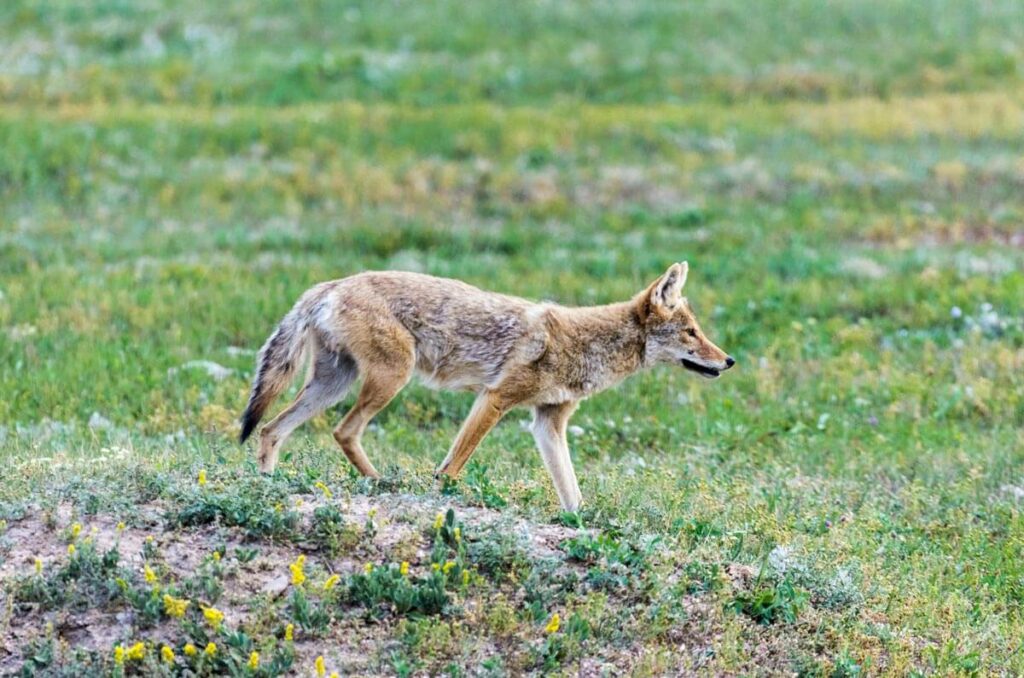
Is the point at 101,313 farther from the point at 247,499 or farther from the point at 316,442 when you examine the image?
the point at 247,499

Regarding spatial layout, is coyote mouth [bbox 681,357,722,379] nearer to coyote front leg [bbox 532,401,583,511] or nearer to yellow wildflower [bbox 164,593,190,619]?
coyote front leg [bbox 532,401,583,511]

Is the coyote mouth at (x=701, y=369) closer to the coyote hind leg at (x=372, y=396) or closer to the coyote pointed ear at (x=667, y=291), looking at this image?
the coyote pointed ear at (x=667, y=291)

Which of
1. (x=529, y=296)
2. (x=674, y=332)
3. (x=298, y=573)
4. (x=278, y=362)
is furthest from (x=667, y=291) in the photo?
(x=529, y=296)

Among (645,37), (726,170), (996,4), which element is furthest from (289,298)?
(996,4)

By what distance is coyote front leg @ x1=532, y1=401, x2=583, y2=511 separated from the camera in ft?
27.7

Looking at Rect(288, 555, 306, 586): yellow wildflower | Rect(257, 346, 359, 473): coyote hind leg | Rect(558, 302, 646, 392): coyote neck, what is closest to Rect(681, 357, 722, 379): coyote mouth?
Rect(558, 302, 646, 392): coyote neck

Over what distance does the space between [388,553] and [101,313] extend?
25.5 ft

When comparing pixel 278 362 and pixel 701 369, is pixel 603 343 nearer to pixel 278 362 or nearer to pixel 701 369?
pixel 701 369

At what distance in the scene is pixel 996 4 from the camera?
1299 inches

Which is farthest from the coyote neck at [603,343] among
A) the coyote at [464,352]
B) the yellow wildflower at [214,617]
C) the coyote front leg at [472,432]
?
the yellow wildflower at [214,617]

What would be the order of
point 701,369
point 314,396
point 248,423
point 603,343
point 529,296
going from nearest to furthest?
point 248,423 < point 314,396 < point 603,343 < point 701,369 < point 529,296

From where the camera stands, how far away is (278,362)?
8555 mm

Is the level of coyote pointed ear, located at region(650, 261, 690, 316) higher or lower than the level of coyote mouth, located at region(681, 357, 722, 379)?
higher

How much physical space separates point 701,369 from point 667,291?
59 centimetres
